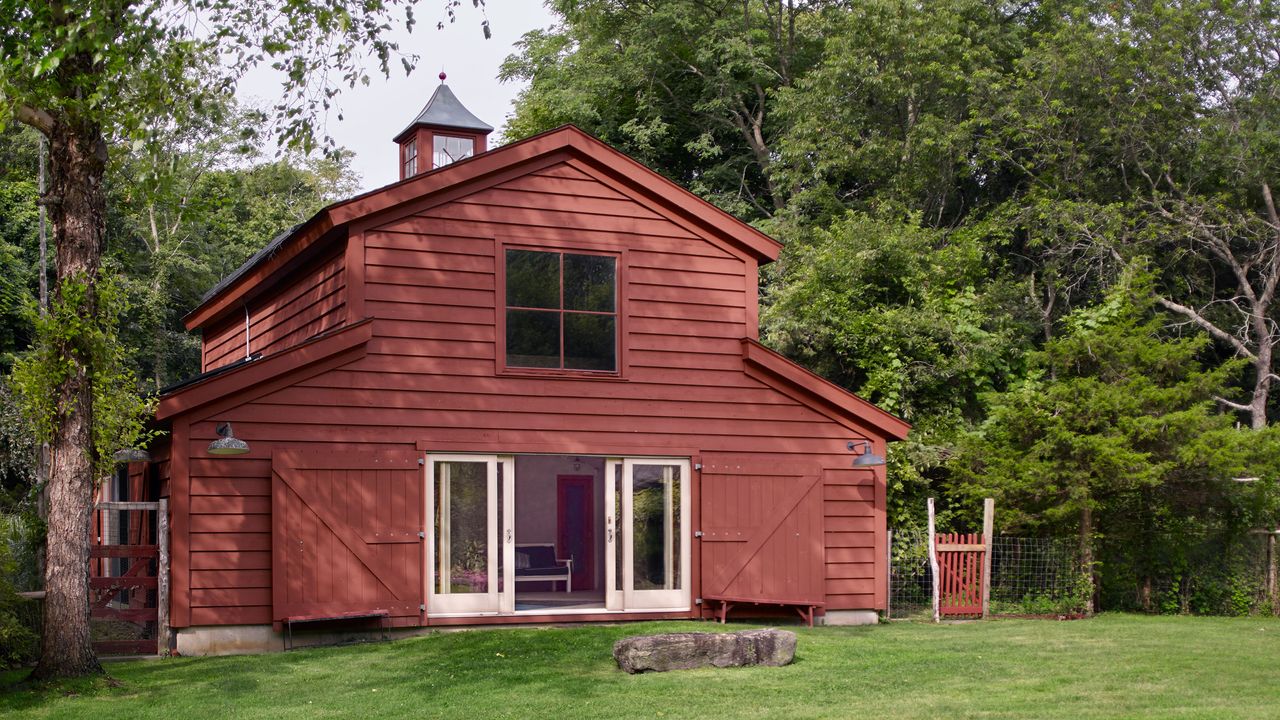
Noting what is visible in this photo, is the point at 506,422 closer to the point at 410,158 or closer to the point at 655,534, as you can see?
the point at 655,534

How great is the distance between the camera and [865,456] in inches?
615

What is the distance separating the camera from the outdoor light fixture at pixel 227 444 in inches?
501

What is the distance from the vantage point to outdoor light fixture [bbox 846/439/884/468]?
15.5 m

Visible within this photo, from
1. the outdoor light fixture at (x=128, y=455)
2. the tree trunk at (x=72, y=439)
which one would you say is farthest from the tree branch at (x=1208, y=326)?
the tree trunk at (x=72, y=439)

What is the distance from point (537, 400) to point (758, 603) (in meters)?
3.64

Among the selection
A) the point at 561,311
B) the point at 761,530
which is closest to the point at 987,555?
the point at 761,530

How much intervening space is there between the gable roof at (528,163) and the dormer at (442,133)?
3301 millimetres

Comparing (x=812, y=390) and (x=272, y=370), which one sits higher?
(x=272, y=370)

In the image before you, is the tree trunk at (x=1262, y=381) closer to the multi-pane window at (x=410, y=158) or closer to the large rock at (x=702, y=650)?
the multi-pane window at (x=410, y=158)

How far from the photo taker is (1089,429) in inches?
711

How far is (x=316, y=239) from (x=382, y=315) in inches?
52.8

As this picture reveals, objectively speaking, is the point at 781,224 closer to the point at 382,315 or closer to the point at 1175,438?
the point at 1175,438

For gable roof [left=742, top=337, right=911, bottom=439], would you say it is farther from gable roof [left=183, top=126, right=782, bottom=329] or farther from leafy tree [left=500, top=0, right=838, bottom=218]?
leafy tree [left=500, top=0, right=838, bottom=218]

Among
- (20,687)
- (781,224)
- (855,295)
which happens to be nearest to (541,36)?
(781,224)
